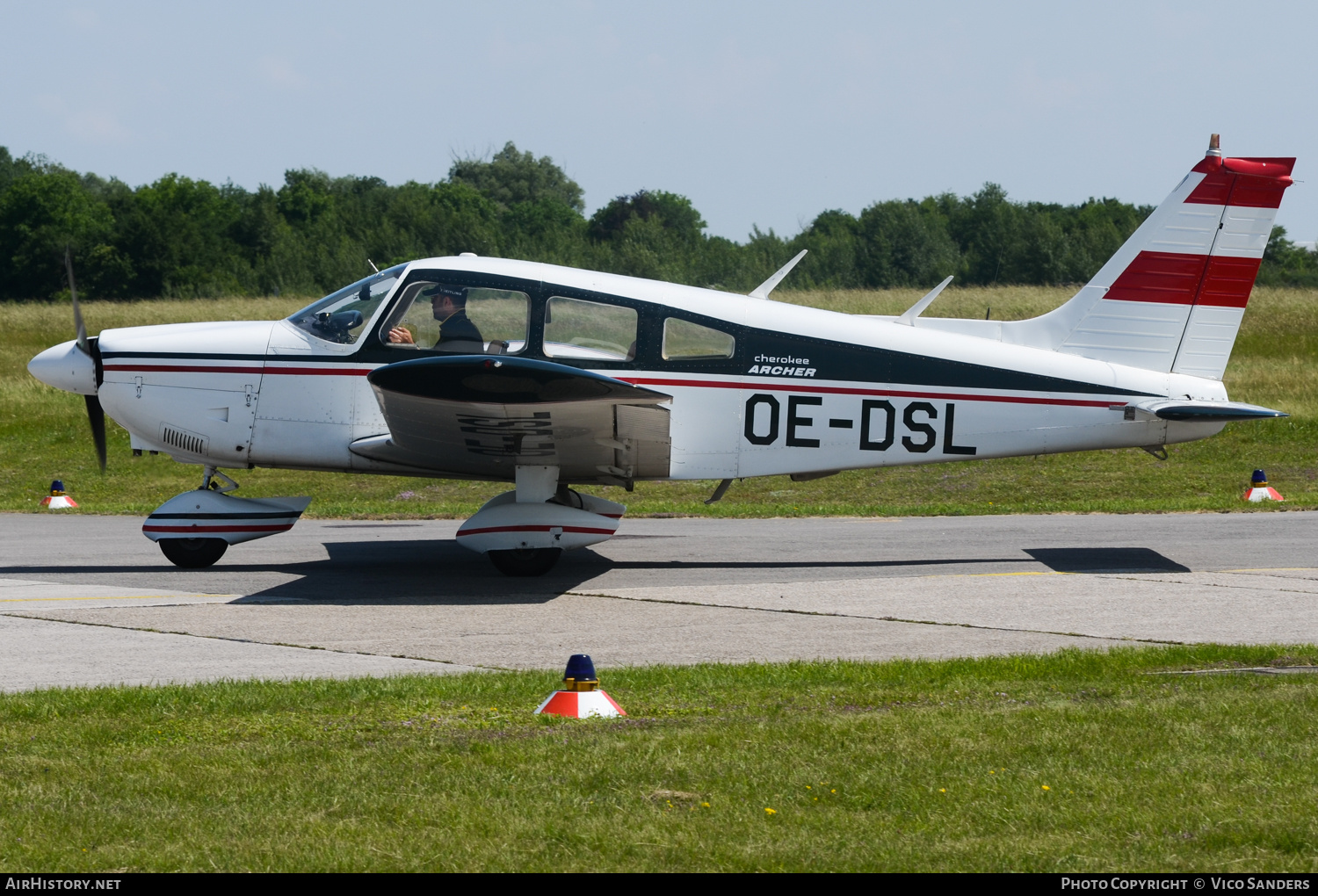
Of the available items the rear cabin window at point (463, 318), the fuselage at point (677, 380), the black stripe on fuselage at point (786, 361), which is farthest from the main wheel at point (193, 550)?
the rear cabin window at point (463, 318)

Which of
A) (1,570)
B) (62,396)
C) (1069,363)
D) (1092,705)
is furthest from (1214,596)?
(62,396)

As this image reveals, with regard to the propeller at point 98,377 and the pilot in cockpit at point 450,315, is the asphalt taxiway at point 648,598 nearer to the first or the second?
the propeller at point 98,377

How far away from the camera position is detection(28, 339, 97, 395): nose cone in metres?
11.1

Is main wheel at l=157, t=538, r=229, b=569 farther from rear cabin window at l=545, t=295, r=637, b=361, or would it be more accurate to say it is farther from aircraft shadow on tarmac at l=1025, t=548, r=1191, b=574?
aircraft shadow on tarmac at l=1025, t=548, r=1191, b=574

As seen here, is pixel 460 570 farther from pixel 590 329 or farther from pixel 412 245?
pixel 412 245

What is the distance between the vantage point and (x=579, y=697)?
586 centimetres

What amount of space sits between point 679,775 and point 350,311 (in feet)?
23.4

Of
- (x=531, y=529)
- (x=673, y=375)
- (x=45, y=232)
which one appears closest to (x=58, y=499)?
(x=531, y=529)

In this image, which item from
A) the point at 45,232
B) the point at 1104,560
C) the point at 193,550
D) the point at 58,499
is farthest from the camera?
the point at 45,232

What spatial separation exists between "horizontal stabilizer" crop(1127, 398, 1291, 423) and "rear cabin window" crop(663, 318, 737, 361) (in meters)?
3.69

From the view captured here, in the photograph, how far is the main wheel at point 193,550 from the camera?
11.2m

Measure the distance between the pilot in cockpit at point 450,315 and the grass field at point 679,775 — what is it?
14.7 ft

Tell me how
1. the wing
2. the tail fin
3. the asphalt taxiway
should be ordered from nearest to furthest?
the asphalt taxiway < the wing < the tail fin

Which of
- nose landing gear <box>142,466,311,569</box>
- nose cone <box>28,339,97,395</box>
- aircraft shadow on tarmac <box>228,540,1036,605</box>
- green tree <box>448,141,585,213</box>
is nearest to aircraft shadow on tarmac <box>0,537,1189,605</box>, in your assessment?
aircraft shadow on tarmac <box>228,540,1036,605</box>
